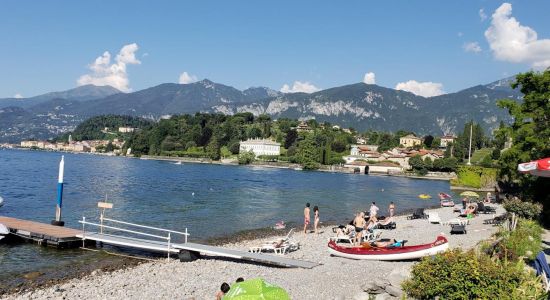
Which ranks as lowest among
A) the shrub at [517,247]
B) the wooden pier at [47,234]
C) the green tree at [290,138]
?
the wooden pier at [47,234]

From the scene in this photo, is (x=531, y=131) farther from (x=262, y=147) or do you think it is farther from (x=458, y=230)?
(x=262, y=147)

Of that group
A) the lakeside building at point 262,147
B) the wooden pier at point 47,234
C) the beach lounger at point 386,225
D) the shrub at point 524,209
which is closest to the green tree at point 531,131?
the shrub at point 524,209

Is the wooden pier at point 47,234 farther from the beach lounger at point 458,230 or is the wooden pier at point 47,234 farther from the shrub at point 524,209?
the shrub at point 524,209

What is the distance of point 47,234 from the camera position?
2098 centimetres

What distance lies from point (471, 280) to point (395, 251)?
8080 mm

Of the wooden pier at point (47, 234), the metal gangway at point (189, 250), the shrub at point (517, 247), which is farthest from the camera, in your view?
the wooden pier at point (47, 234)

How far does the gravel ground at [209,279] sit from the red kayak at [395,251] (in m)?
0.26

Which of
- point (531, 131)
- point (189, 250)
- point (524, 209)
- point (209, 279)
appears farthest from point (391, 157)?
point (209, 279)

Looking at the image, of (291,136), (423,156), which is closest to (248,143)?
(291,136)

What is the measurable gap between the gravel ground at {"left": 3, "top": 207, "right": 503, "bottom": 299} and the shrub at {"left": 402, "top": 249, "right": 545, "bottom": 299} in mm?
3315

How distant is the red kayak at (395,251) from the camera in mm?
14290

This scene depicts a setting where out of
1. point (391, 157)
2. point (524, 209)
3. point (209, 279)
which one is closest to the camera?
point (209, 279)

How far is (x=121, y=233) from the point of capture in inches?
992

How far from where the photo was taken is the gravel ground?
12719mm
